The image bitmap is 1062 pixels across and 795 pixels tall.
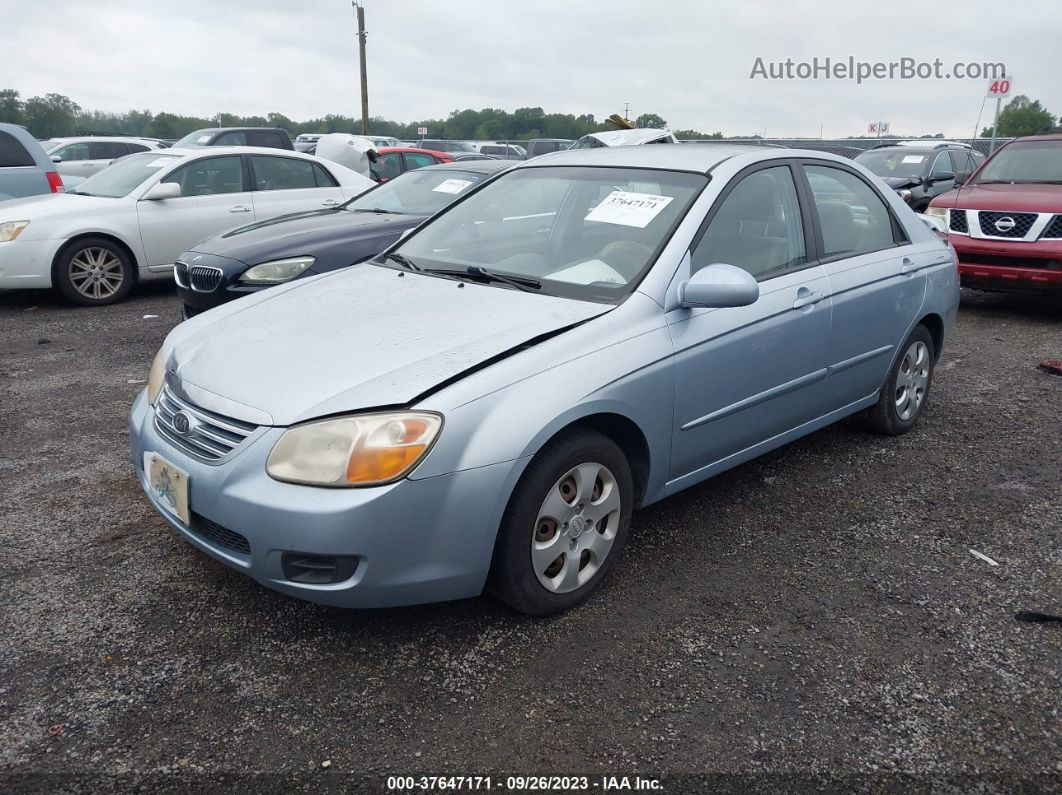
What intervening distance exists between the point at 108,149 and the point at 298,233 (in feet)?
44.4

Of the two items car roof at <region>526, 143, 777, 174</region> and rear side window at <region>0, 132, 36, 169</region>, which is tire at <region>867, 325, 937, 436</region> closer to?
car roof at <region>526, 143, 777, 174</region>

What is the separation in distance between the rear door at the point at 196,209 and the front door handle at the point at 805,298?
22.1 feet

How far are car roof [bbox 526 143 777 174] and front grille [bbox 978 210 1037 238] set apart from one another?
501 centimetres

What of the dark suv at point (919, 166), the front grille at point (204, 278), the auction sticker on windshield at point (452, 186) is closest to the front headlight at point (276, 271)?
the front grille at point (204, 278)

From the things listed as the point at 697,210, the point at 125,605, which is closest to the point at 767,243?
the point at 697,210

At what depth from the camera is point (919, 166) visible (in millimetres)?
13117

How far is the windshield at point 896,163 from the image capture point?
12945 millimetres

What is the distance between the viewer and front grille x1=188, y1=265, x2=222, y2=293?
5.93m

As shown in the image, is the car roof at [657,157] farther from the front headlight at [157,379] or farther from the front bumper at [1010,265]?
the front bumper at [1010,265]

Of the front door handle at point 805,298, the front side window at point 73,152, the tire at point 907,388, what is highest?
the front side window at point 73,152

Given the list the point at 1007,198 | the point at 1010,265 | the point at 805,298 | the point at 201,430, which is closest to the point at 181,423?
the point at 201,430

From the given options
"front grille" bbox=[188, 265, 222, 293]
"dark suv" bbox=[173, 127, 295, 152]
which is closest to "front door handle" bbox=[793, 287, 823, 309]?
"front grille" bbox=[188, 265, 222, 293]

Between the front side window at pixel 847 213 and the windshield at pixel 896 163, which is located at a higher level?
the windshield at pixel 896 163

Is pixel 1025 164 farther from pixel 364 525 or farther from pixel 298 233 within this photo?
pixel 364 525
